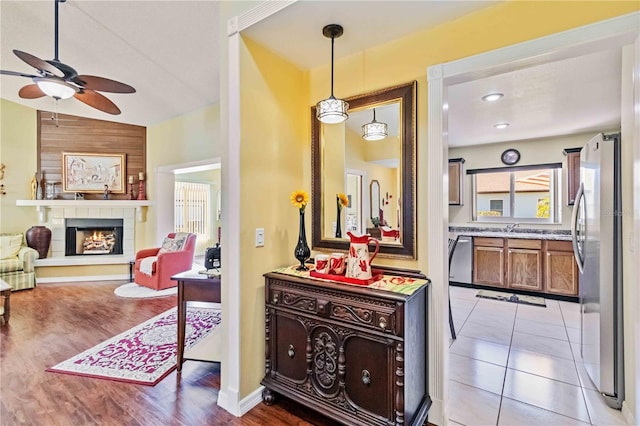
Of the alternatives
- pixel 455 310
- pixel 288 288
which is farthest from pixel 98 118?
pixel 455 310

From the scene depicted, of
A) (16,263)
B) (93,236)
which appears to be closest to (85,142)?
(93,236)

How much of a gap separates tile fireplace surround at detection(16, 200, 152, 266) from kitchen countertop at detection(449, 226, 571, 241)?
5.92 m

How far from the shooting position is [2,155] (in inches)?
202

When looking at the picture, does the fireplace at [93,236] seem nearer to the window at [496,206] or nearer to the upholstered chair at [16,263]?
the upholstered chair at [16,263]

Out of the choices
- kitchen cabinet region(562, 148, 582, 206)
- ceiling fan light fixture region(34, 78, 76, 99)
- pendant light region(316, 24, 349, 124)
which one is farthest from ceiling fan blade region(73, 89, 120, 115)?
kitchen cabinet region(562, 148, 582, 206)

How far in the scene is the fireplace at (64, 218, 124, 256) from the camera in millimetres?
5699

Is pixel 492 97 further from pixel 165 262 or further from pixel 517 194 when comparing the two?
pixel 165 262

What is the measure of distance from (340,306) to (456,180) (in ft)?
14.5

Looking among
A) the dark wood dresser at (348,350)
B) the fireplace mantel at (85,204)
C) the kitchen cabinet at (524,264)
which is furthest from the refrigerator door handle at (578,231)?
the fireplace mantel at (85,204)

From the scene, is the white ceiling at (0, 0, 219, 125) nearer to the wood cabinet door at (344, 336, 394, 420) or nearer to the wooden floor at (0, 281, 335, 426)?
the wood cabinet door at (344, 336, 394, 420)

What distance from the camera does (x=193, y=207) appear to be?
7871mm

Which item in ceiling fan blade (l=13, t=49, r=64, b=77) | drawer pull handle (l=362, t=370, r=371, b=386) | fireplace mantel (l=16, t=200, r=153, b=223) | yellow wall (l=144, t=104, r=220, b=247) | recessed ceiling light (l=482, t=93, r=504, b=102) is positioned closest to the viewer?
drawer pull handle (l=362, t=370, r=371, b=386)

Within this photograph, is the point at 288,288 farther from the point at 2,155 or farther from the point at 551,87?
the point at 2,155

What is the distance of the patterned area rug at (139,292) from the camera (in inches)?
179
